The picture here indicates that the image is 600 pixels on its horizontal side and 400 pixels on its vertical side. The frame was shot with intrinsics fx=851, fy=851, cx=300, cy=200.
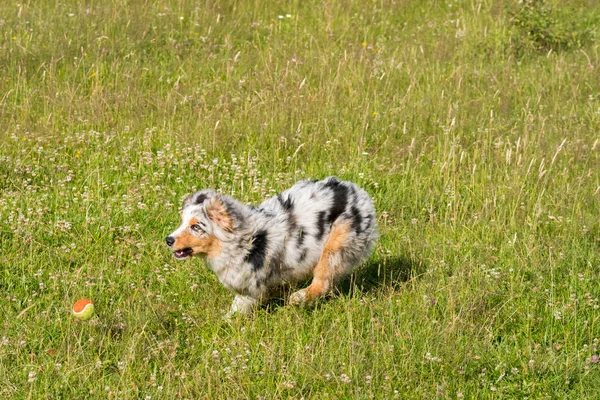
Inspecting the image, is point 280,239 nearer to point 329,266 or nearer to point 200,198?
point 329,266

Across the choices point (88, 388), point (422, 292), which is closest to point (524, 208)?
point (422, 292)

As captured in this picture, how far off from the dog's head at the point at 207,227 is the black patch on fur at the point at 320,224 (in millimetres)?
564

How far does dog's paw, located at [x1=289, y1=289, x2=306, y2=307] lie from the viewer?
5.63m

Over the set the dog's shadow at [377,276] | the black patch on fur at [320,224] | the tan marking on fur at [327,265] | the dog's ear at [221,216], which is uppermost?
the dog's ear at [221,216]

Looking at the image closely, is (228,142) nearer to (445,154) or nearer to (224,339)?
(445,154)

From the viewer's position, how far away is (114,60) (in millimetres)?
9641

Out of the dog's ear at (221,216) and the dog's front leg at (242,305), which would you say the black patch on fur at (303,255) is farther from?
the dog's ear at (221,216)

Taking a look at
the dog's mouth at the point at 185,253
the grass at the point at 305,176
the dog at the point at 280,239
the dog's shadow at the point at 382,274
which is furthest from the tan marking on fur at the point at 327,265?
the dog's mouth at the point at 185,253

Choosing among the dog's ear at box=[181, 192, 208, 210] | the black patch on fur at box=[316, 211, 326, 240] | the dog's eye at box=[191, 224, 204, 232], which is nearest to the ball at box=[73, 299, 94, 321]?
the dog's eye at box=[191, 224, 204, 232]

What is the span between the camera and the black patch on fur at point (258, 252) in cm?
556

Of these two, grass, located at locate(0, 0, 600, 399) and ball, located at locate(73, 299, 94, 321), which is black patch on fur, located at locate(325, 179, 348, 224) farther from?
ball, located at locate(73, 299, 94, 321)

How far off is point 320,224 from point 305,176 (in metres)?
1.93

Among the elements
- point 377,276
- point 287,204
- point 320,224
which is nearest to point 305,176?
point 377,276

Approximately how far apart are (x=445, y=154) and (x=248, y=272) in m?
3.00
